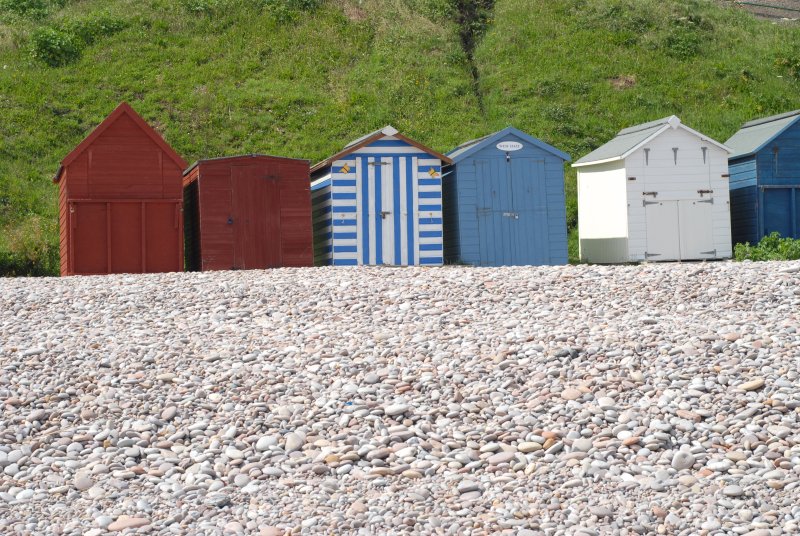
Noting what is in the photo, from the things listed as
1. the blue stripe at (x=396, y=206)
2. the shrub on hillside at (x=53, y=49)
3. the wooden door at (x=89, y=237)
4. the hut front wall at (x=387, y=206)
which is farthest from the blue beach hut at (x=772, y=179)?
the shrub on hillside at (x=53, y=49)

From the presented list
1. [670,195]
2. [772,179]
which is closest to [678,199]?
[670,195]

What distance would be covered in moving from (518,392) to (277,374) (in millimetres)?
1811

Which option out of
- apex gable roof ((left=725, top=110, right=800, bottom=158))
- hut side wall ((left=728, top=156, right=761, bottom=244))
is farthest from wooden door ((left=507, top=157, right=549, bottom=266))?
hut side wall ((left=728, top=156, right=761, bottom=244))

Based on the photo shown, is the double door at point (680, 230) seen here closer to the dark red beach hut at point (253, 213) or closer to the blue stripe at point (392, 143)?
the blue stripe at point (392, 143)

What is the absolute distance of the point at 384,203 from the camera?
1509 centimetres

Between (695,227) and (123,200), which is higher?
(123,200)

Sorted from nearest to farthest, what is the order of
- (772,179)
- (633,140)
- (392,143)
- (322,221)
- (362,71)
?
(392,143) < (322,221) < (633,140) < (772,179) < (362,71)

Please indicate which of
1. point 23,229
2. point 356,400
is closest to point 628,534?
point 356,400

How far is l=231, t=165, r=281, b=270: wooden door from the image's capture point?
14.4 m

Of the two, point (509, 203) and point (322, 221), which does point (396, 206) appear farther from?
point (509, 203)

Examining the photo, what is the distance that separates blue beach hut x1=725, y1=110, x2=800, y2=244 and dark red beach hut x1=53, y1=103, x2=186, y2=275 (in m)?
10.2

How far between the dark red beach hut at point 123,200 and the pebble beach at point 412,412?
14.9 ft

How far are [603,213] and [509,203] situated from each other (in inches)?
109

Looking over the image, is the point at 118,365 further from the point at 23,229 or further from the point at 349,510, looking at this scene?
the point at 23,229
